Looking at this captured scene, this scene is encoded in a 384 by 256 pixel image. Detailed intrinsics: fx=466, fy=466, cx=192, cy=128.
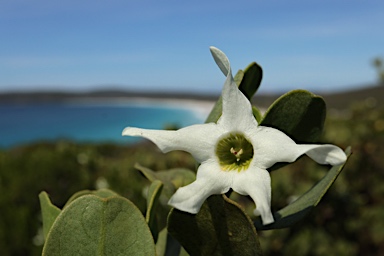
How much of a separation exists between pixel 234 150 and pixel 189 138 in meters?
0.06

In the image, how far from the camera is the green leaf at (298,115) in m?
0.63

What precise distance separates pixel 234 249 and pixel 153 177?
9.3 inches

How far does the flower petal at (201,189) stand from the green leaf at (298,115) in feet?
0.35

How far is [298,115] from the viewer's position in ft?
2.15

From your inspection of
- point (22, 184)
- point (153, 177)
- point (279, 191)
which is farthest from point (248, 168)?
point (22, 184)

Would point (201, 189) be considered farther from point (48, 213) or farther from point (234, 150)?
point (48, 213)

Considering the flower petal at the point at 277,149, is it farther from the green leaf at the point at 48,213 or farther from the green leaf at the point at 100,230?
the green leaf at the point at 48,213

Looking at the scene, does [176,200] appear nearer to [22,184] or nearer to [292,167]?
[292,167]

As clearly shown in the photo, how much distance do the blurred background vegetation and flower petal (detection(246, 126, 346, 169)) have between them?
206 centimetres

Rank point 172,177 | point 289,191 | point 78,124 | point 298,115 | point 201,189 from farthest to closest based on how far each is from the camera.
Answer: point 78,124
point 289,191
point 172,177
point 298,115
point 201,189

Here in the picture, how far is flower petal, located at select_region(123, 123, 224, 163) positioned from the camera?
58 cm

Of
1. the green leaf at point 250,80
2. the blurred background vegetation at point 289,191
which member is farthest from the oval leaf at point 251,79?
the blurred background vegetation at point 289,191

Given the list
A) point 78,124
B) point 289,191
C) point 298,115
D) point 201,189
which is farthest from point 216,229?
point 78,124

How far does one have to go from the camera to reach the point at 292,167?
11.1 ft
